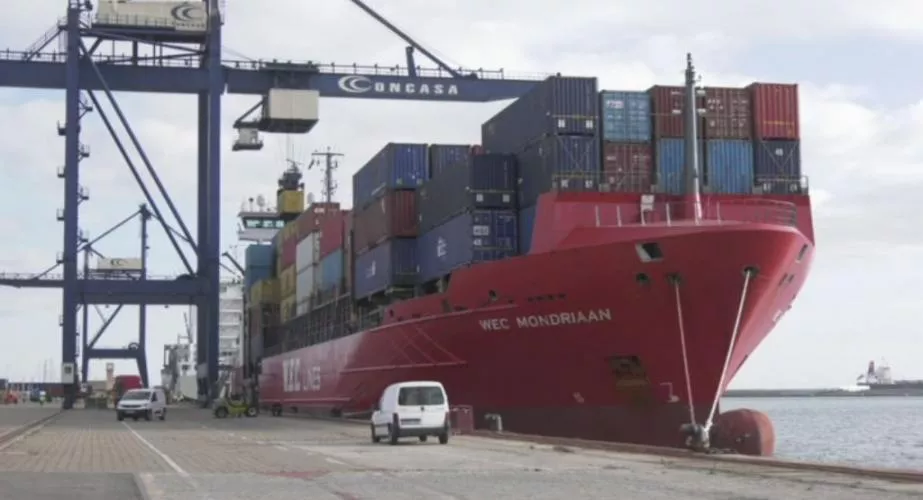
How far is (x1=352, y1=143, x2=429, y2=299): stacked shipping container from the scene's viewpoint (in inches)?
1479

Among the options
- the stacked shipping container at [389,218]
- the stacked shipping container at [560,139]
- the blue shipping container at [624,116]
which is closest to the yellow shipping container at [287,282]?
the stacked shipping container at [389,218]

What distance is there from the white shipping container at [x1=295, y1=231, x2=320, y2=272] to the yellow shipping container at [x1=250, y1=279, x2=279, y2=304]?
714cm

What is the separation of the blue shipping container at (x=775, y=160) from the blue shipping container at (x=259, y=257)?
3989cm

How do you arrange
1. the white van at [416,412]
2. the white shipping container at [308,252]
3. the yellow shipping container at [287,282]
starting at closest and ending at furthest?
1. the white van at [416,412]
2. the white shipping container at [308,252]
3. the yellow shipping container at [287,282]

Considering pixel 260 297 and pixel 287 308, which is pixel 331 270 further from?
pixel 260 297

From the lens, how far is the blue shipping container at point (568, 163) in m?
29.2

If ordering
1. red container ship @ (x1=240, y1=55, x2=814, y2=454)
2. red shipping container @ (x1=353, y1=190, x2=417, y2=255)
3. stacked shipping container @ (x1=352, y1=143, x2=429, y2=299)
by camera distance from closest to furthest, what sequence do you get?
red container ship @ (x1=240, y1=55, x2=814, y2=454), stacked shipping container @ (x1=352, y1=143, x2=429, y2=299), red shipping container @ (x1=353, y1=190, x2=417, y2=255)

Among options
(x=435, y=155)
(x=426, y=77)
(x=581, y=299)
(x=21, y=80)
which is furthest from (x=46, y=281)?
(x=581, y=299)

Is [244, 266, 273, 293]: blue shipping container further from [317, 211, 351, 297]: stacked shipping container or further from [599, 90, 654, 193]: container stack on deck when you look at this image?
[599, 90, 654, 193]: container stack on deck

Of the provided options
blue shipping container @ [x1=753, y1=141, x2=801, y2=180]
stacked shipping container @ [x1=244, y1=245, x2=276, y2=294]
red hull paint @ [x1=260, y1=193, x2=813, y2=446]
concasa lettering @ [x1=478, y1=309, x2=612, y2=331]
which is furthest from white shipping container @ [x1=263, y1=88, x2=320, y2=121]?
blue shipping container @ [x1=753, y1=141, x2=801, y2=180]

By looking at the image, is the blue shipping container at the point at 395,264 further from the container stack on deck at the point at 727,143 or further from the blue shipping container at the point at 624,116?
the container stack on deck at the point at 727,143

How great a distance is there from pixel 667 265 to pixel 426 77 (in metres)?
24.4

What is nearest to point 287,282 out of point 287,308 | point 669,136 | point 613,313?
point 287,308

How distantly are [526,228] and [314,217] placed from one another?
78.4ft
